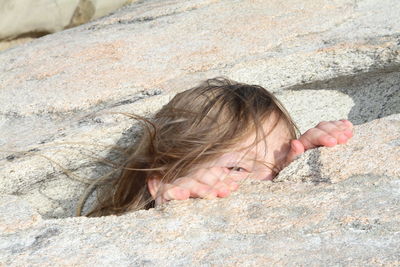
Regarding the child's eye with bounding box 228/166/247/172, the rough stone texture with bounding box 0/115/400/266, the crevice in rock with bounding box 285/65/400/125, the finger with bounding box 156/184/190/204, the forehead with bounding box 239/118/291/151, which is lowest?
the crevice in rock with bounding box 285/65/400/125

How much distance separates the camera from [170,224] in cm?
148

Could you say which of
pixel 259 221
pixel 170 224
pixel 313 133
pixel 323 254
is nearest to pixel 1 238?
pixel 170 224

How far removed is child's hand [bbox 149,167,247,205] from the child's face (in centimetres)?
1

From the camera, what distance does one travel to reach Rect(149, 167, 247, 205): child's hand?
1642mm

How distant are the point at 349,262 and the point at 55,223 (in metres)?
0.61

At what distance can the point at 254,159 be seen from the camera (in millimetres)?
1923

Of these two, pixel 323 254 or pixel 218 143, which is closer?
pixel 323 254

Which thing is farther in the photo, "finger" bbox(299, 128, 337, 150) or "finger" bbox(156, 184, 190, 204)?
"finger" bbox(299, 128, 337, 150)

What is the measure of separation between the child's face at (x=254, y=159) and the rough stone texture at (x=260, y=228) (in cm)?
22

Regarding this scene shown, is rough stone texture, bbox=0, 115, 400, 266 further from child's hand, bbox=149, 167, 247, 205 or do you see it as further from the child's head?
the child's head

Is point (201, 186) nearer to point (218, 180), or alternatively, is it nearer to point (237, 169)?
point (218, 180)

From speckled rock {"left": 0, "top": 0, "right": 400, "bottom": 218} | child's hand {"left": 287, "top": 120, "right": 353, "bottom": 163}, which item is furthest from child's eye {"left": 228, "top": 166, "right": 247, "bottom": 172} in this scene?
speckled rock {"left": 0, "top": 0, "right": 400, "bottom": 218}

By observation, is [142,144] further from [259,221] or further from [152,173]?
[259,221]

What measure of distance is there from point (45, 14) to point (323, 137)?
6.56 feet
